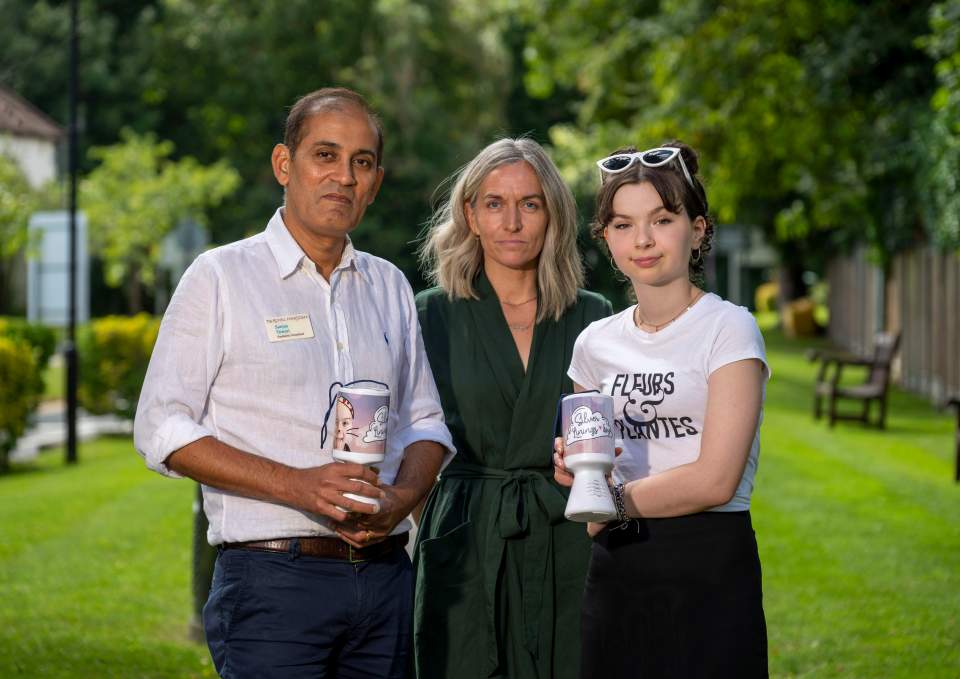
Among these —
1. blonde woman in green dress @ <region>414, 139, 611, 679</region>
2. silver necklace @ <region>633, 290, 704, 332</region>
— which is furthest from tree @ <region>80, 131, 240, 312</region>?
silver necklace @ <region>633, 290, 704, 332</region>

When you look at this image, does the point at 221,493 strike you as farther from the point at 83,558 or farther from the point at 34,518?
the point at 34,518

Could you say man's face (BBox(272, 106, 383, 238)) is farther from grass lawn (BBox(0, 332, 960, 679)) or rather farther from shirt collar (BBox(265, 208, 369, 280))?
grass lawn (BBox(0, 332, 960, 679))

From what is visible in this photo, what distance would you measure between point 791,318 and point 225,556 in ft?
141

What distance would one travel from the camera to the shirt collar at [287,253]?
139 inches

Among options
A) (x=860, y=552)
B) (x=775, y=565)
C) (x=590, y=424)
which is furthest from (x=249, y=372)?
(x=860, y=552)

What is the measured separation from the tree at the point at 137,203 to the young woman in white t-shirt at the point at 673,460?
3516 centimetres

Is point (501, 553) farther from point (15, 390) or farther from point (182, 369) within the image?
point (15, 390)

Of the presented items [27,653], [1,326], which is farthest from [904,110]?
[27,653]

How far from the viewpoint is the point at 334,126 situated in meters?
3.57

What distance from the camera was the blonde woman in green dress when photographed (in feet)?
14.5

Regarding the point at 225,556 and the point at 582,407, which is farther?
the point at 225,556

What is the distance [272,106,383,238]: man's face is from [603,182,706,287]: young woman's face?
0.70 metres

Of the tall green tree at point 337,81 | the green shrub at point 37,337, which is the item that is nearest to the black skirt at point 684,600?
the green shrub at point 37,337

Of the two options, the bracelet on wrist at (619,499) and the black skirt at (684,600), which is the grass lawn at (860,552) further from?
the bracelet on wrist at (619,499)
